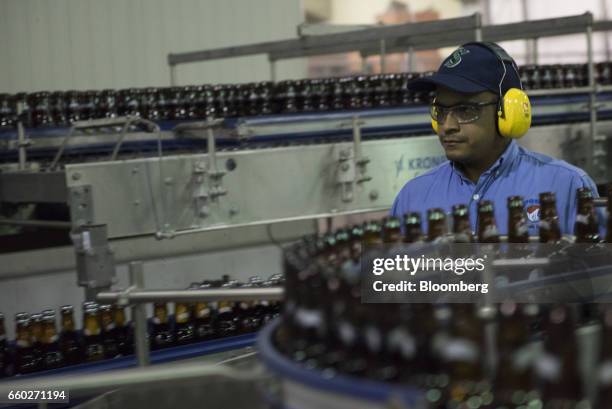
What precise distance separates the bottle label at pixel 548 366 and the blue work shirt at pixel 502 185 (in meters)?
1.27

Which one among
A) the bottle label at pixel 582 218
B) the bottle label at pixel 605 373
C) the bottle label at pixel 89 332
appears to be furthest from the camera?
the bottle label at pixel 89 332

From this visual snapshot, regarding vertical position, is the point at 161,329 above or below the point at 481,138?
below

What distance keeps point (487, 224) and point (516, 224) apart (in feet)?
0.21

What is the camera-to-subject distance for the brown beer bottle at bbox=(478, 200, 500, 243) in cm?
188

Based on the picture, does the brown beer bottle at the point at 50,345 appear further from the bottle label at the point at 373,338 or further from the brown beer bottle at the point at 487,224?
the bottle label at the point at 373,338

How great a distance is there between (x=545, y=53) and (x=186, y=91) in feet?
24.4

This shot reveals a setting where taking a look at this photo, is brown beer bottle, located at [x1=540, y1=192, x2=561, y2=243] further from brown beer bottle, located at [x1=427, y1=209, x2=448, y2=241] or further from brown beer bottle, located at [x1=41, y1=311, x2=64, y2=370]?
brown beer bottle, located at [x1=41, y1=311, x2=64, y2=370]

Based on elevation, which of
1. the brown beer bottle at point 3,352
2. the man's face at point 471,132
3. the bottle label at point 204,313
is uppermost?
the man's face at point 471,132

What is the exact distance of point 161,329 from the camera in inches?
142

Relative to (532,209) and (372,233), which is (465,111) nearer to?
(532,209)

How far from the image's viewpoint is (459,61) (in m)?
2.85

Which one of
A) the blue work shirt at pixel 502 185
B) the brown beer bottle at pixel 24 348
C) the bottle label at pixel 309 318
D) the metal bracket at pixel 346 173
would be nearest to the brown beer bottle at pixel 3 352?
the brown beer bottle at pixel 24 348

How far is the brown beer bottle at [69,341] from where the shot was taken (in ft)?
11.5

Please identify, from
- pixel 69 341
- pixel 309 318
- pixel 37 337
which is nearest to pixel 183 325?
pixel 69 341
